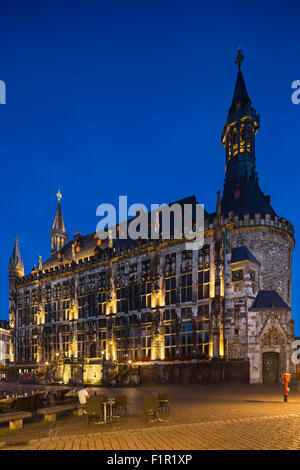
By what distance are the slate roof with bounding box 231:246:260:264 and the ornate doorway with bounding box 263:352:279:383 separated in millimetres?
8269

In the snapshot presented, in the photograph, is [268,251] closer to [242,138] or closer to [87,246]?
[242,138]

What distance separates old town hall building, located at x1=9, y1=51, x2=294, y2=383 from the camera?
1372 inches

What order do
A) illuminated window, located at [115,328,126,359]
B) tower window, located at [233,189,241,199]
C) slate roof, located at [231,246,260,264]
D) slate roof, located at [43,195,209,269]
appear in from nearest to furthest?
1. slate roof, located at [231,246,260,264]
2. tower window, located at [233,189,241,199]
3. illuminated window, located at [115,328,126,359]
4. slate roof, located at [43,195,209,269]

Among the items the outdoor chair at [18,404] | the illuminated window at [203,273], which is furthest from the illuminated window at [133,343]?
the outdoor chair at [18,404]

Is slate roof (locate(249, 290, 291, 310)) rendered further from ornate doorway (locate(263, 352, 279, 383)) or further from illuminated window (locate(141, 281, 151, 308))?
illuminated window (locate(141, 281, 151, 308))

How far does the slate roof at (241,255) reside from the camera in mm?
35781

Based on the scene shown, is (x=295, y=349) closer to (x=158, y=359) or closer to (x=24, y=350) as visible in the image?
(x=158, y=359)

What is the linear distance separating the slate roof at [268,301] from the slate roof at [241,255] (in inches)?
118

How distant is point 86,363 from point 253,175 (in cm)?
2841

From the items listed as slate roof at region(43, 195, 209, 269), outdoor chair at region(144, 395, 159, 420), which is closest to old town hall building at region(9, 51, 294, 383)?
slate roof at region(43, 195, 209, 269)

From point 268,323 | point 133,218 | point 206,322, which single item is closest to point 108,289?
point 133,218

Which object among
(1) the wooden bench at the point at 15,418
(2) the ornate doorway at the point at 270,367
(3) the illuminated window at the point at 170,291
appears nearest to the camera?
(1) the wooden bench at the point at 15,418

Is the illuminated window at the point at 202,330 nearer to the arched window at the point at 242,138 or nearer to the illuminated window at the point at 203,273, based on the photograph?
the illuminated window at the point at 203,273

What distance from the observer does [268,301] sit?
3547cm
